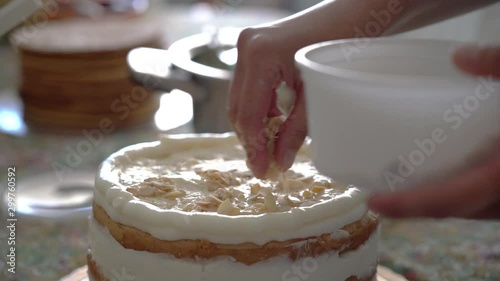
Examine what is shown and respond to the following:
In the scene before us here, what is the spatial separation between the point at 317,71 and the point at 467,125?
0.13 metres

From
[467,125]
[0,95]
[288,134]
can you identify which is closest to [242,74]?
[288,134]

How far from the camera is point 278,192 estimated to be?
803 millimetres

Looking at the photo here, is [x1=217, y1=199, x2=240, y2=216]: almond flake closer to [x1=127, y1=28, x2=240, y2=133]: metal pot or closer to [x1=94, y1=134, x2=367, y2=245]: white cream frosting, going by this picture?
[x1=94, y1=134, x2=367, y2=245]: white cream frosting

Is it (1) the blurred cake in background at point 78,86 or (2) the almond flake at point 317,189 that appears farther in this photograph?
(1) the blurred cake in background at point 78,86

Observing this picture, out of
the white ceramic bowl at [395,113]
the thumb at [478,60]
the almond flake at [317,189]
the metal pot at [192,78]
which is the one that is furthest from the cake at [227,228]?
the metal pot at [192,78]

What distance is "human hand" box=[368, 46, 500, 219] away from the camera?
0.54 m

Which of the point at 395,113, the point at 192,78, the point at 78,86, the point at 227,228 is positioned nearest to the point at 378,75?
the point at 395,113

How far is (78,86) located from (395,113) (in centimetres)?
121

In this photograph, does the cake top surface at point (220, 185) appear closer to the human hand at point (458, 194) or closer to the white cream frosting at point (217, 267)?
the white cream frosting at point (217, 267)

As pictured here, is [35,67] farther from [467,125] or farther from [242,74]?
[467,125]

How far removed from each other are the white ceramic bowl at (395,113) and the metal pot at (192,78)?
2.04 feet

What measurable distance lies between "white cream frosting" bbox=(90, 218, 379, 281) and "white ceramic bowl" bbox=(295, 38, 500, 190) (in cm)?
16

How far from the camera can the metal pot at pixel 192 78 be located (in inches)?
48.3

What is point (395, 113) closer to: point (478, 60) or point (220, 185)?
point (478, 60)
